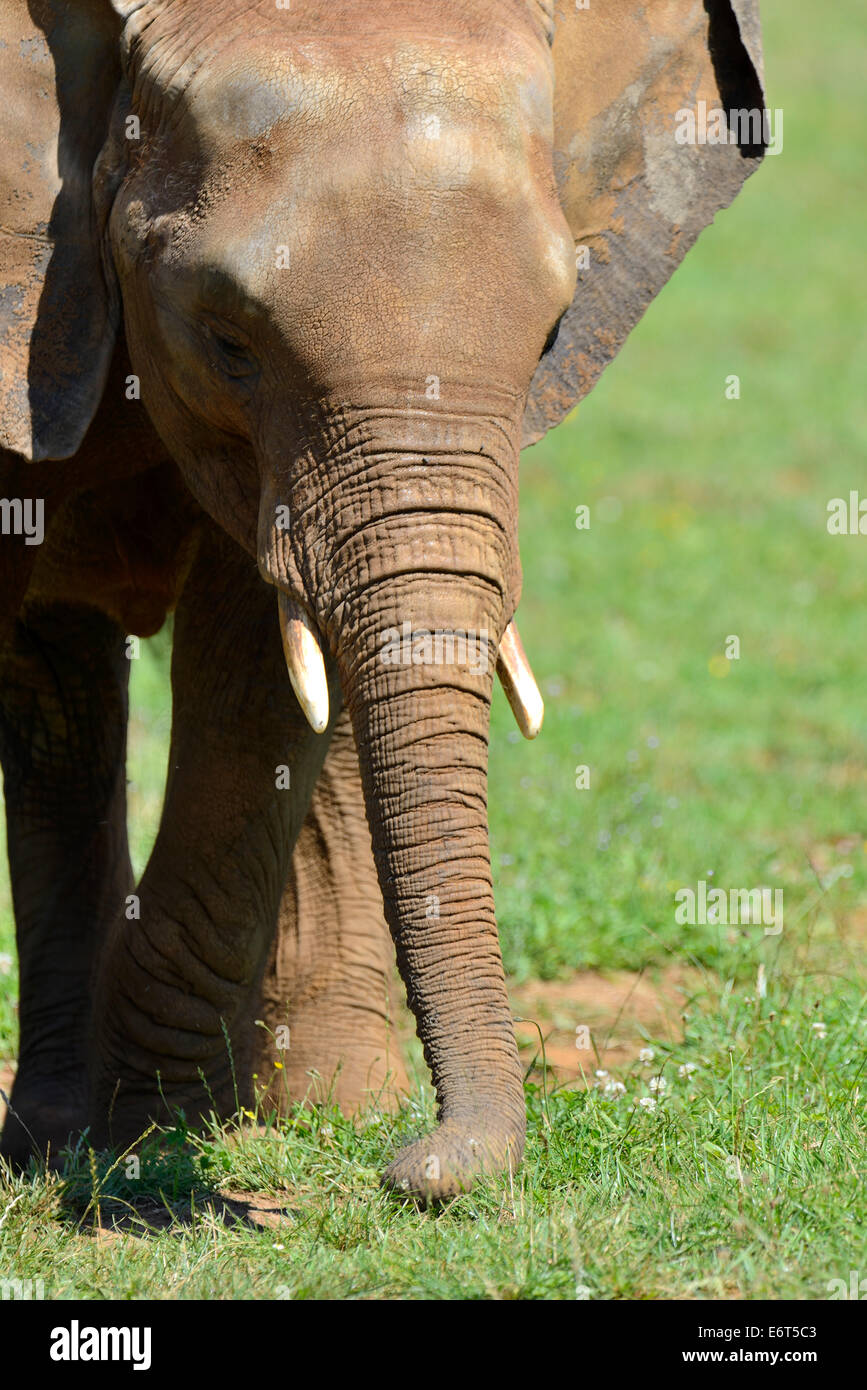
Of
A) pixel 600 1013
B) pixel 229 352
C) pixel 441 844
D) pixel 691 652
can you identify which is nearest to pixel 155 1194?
pixel 441 844

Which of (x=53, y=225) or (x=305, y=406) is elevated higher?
(x=53, y=225)

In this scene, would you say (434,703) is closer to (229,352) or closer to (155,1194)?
(229,352)

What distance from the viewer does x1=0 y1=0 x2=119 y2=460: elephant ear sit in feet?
14.0

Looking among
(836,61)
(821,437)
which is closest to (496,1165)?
(821,437)

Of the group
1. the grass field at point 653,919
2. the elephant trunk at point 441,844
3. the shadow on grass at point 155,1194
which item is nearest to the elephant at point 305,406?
the elephant trunk at point 441,844

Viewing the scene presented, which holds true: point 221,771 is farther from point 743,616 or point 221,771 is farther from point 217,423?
point 743,616

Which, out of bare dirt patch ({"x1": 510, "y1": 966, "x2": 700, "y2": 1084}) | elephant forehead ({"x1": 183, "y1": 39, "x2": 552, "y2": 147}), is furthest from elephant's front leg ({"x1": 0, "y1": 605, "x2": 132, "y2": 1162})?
elephant forehead ({"x1": 183, "y1": 39, "x2": 552, "y2": 147})

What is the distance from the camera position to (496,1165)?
361 cm

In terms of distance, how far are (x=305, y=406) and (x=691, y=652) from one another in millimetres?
6675

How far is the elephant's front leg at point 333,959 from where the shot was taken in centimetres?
585

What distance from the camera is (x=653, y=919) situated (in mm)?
6664

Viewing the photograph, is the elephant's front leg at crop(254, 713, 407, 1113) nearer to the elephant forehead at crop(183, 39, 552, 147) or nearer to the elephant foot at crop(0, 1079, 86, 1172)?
the elephant foot at crop(0, 1079, 86, 1172)

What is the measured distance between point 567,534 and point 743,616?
2.10m
